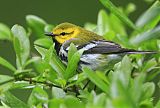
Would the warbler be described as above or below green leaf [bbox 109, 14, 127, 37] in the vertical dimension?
below

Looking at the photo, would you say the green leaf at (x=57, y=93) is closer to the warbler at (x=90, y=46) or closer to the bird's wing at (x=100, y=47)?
the warbler at (x=90, y=46)

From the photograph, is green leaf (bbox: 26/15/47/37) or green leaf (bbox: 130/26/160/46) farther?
green leaf (bbox: 26/15/47/37)

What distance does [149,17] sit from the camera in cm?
191

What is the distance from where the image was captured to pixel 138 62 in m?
1.98

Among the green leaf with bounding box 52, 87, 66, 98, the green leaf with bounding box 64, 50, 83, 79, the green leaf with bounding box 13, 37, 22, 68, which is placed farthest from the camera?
the green leaf with bounding box 13, 37, 22, 68

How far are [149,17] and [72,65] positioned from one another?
420 millimetres

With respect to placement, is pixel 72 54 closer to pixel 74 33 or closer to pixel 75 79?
pixel 75 79

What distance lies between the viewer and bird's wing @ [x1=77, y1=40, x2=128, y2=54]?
239 cm

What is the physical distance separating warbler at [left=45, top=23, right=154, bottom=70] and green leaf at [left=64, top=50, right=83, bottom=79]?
64 centimetres

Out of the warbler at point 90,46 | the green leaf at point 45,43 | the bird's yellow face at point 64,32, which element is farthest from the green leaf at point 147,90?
the bird's yellow face at point 64,32

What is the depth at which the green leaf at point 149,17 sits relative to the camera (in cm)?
185

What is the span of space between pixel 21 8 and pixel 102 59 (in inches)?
129

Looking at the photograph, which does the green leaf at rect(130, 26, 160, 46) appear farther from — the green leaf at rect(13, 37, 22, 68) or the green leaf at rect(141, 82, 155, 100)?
the green leaf at rect(141, 82, 155, 100)

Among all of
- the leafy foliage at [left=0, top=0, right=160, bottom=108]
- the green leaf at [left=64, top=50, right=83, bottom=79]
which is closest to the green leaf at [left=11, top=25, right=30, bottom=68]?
the leafy foliage at [left=0, top=0, right=160, bottom=108]
